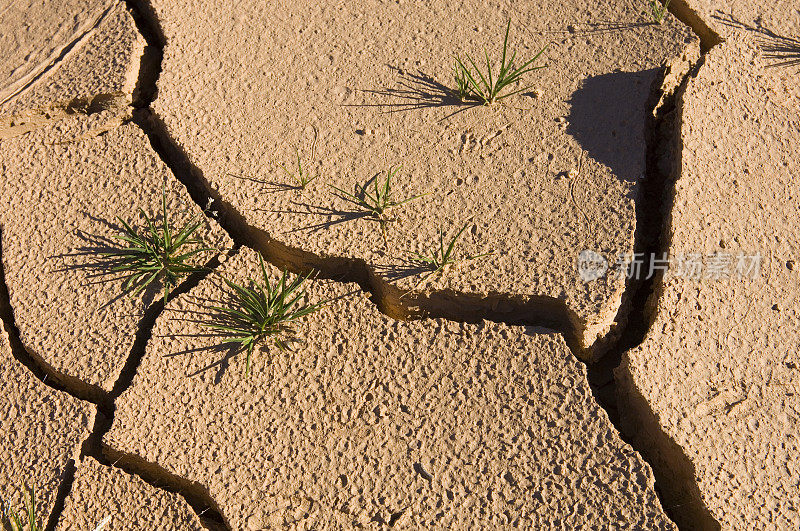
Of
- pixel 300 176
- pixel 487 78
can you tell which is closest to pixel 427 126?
pixel 487 78

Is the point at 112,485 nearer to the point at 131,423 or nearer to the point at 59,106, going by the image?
the point at 131,423

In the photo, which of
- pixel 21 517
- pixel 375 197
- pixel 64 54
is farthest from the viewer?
pixel 64 54

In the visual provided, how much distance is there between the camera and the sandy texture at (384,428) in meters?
1.70

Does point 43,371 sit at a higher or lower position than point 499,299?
higher

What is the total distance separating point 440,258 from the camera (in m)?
1.97

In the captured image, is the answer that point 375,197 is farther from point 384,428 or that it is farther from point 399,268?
point 384,428

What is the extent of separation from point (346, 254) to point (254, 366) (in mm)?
383

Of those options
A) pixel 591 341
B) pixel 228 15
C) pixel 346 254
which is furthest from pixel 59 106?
pixel 591 341

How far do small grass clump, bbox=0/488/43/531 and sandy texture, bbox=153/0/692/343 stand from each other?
0.88 metres

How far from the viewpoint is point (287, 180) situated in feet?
6.96

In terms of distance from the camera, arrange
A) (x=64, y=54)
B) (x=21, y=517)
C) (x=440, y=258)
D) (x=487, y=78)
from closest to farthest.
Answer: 1. (x=21, y=517)
2. (x=440, y=258)
3. (x=487, y=78)
4. (x=64, y=54)

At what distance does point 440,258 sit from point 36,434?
3.69 ft

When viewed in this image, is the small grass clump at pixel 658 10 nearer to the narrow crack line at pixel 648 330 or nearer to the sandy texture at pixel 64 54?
the narrow crack line at pixel 648 330

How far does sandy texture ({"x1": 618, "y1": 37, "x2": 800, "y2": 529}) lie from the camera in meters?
1.71
